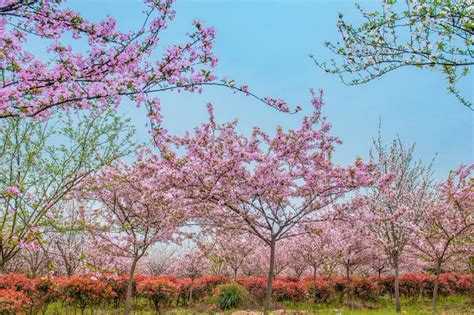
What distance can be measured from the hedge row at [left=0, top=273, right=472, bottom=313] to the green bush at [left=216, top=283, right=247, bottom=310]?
1.92 meters

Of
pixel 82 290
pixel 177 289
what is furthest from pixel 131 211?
pixel 177 289

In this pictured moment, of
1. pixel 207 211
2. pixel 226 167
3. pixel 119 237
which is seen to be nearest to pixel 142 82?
pixel 226 167

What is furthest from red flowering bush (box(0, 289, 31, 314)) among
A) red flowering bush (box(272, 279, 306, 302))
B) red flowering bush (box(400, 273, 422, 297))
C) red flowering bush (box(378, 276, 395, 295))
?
red flowering bush (box(400, 273, 422, 297))

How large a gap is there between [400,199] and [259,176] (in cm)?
899

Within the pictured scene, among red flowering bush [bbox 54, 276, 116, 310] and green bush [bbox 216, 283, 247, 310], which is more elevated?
red flowering bush [bbox 54, 276, 116, 310]

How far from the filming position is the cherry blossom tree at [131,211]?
34.1ft

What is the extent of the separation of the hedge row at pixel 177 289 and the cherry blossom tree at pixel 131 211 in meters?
1.80

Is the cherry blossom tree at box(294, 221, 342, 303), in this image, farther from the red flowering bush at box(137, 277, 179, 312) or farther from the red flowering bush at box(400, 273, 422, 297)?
the red flowering bush at box(137, 277, 179, 312)

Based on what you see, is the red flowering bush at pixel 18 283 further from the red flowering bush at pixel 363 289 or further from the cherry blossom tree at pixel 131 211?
the red flowering bush at pixel 363 289

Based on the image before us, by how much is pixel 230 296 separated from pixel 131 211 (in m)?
7.48

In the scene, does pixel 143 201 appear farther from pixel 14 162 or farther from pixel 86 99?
pixel 86 99

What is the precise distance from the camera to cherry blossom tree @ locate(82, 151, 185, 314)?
10406 millimetres

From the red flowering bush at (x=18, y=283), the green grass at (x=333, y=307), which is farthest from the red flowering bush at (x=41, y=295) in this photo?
the green grass at (x=333, y=307)

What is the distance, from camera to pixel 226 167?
8.09 m
